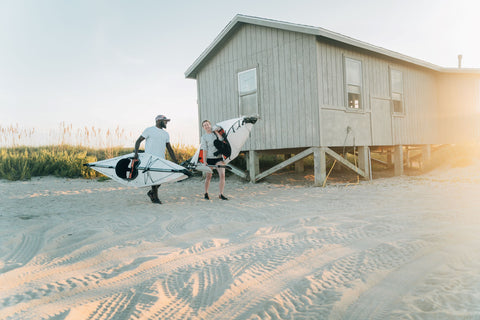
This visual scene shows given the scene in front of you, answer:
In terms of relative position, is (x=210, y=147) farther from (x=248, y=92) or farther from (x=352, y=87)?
(x=352, y=87)

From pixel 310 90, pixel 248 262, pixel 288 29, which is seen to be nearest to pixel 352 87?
pixel 310 90

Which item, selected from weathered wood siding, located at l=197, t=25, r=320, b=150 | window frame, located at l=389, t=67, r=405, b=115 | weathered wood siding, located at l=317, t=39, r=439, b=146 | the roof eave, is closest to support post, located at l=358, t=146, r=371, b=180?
weathered wood siding, located at l=317, t=39, r=439, b=146

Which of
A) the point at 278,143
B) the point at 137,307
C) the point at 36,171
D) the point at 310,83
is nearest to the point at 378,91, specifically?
the point at 310,83

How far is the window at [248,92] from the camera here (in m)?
10.4

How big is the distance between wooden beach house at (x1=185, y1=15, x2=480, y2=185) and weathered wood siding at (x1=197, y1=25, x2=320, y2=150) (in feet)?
0.09

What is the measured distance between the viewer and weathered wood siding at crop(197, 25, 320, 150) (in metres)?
9.15

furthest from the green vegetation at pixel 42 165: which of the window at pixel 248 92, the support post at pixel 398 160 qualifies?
the support post at pixel 398 160

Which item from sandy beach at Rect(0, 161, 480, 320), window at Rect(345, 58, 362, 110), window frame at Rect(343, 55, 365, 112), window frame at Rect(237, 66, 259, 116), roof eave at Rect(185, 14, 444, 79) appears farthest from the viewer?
window frame at Rect(237, 66, 259, 116)

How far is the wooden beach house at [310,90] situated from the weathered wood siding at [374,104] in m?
0.03

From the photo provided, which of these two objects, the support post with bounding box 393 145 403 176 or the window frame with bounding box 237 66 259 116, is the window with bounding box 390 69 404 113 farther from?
the window frame with bounding box 237 66 259 116

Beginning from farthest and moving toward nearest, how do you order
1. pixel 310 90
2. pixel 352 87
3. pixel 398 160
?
pixel 398 160
pixel 352 87
pixel 310 90

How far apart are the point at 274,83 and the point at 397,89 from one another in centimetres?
531

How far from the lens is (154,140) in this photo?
6.79 metres

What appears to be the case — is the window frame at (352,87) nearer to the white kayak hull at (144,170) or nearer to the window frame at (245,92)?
the window frame at (245,92)
